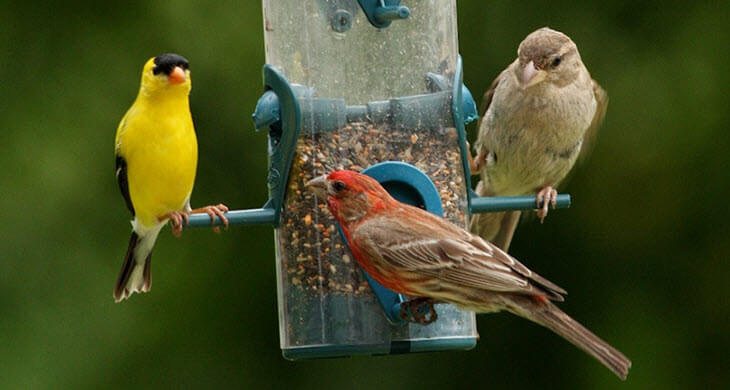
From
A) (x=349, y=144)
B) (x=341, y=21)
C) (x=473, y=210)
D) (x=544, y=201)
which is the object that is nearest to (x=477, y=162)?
(x=544, y=201)

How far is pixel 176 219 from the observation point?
642 centimetres

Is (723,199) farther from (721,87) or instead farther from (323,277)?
(323,277)

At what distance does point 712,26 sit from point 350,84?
3031mm

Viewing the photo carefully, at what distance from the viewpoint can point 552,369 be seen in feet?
25.4

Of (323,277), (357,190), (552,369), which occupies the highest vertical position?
(357,190)

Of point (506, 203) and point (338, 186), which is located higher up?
point (338, 186)

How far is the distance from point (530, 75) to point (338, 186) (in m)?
1.37

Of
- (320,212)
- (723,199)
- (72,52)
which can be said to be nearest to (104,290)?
(72,52)

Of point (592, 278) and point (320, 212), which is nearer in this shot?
point (320, 212)

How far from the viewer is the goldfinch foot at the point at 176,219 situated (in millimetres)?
6180

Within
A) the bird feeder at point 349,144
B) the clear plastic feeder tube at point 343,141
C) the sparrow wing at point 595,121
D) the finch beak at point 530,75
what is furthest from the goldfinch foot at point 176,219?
the sparrow wing at point 595,121

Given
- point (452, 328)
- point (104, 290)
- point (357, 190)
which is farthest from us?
point (104, 290)

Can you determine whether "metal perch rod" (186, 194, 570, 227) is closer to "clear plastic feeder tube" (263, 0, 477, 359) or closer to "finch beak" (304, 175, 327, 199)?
"clear plastic feeder tube" (263, 0, 477, 359)

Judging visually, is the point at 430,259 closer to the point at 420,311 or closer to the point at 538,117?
the point at 420,311
